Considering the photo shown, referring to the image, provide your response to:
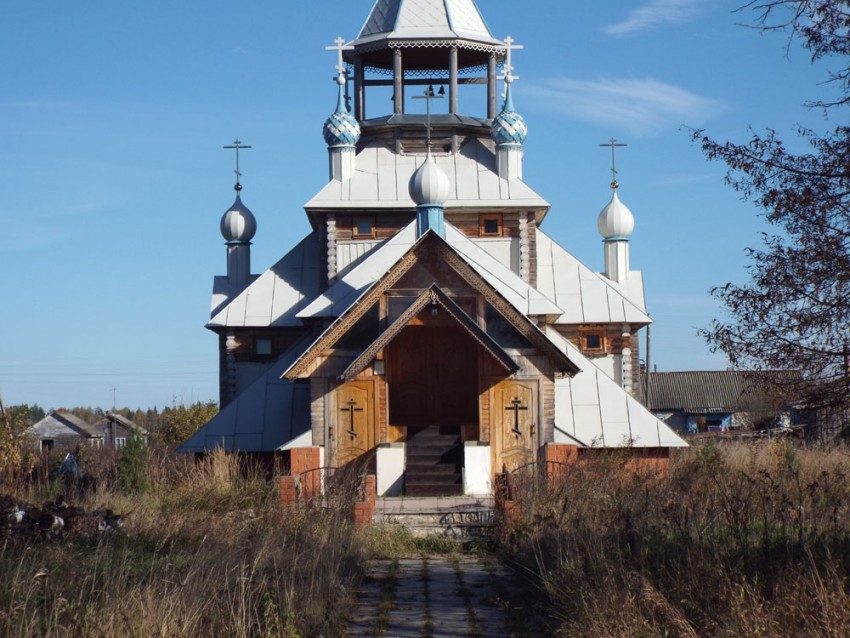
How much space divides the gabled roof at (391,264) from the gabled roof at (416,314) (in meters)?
3.17

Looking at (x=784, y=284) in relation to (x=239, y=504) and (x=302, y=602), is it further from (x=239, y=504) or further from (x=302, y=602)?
(x=239, y=504)

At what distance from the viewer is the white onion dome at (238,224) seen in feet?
93.8

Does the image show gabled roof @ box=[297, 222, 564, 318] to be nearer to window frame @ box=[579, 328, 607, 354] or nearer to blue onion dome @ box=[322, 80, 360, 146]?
window frame @ box=[579, 328, 607, 354]

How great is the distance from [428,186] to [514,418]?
517 centimetres

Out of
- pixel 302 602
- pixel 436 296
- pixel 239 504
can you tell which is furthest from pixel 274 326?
pixel 302 602

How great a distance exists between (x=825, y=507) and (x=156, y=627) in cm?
550

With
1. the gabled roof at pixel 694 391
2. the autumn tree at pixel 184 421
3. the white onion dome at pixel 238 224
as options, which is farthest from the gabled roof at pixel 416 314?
the gabled roof at pixel 694 391

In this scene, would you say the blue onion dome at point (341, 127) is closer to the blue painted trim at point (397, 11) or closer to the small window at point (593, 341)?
the blue painted trim at point (397, 11)

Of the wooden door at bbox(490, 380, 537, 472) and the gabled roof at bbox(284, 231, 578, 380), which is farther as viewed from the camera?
the wooden door at bbox(490, 380, 537, 472)

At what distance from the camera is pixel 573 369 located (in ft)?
66.0

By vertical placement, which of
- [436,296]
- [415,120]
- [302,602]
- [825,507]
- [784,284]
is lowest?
[302,602]

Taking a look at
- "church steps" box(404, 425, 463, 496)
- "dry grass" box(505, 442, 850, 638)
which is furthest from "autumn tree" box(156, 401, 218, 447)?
"dry grass" box(505, 442, 850, 638)

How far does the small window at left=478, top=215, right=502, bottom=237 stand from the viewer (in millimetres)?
26312

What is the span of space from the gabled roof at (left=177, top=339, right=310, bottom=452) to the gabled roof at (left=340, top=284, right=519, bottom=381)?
165 inches
